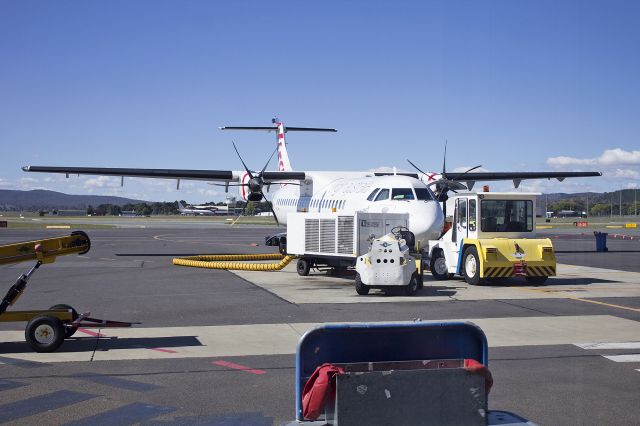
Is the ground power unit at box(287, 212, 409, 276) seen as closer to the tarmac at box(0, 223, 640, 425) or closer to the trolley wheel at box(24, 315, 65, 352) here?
the tarmac at box(0, 223, 640, 425)

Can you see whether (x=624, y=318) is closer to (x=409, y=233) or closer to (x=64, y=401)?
(x=409, y=233)

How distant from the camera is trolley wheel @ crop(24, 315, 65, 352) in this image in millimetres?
9508

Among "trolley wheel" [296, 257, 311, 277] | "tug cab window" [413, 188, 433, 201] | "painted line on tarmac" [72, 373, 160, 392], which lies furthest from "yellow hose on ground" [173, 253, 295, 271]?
"painted line on tarmac" [72, 373, 160, 392]

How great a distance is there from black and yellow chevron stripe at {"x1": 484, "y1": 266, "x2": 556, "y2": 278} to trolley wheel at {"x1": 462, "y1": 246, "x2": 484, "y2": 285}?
0.90 feet

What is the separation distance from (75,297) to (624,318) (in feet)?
35.7

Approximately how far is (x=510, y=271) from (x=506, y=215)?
7.15 feet

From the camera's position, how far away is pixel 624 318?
41.6 ft

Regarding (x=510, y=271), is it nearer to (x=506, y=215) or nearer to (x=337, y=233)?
(x=506, y=215)

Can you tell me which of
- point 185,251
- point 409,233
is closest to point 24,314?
point 409,233

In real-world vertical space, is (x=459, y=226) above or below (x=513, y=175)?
below

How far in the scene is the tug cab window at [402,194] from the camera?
826 inches

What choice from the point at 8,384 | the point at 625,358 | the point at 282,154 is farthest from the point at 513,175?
the point at 8,384

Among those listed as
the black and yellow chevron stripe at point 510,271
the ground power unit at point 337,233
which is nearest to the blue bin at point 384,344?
the ground power unit at point 337,233

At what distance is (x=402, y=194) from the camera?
21188mm
